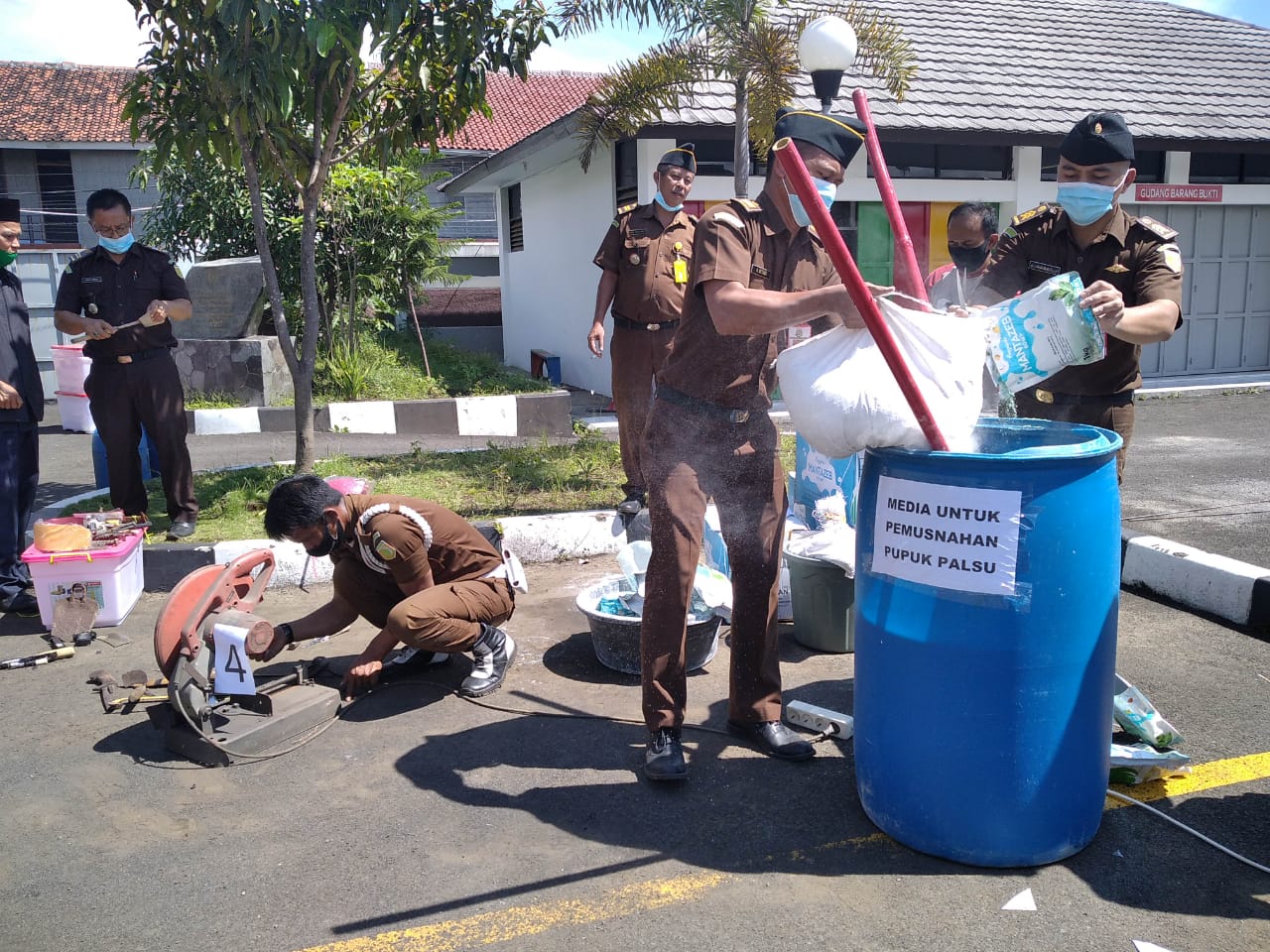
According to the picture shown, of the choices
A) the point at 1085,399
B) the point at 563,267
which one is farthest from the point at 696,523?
the point at 563,267

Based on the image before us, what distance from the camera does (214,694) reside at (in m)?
3.55

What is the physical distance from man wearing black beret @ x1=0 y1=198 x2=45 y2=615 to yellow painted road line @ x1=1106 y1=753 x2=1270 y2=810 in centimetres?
493

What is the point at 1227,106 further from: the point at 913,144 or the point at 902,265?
the point at 902,265

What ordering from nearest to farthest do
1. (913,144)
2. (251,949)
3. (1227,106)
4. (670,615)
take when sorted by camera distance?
(251,949)
(670,615)
(913,144)
(1227,106)

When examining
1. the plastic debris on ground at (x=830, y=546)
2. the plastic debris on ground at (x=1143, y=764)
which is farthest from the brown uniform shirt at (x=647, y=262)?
the plastic debris on ground at (x=1143, y=764)

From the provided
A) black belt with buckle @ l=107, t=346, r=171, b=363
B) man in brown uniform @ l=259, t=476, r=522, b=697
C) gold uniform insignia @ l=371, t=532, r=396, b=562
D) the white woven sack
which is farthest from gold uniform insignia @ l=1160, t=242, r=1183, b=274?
black belt with buckle @ l=107, t=346, r=171, b=363

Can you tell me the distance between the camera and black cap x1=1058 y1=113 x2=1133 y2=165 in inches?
129

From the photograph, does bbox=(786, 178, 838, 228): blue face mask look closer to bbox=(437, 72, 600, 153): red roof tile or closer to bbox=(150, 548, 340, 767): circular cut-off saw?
bbox=(150, 548, 340, 767): circular cut-off saw

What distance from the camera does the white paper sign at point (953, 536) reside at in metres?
2.45

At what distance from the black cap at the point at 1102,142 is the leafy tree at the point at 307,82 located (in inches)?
149

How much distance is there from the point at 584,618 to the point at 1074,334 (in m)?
2.75

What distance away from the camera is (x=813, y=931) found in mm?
2424

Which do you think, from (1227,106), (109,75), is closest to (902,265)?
(1227,106)

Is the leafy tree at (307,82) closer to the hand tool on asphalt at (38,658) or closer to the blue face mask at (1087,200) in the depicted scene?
the hand tool on asphalt at (38,658)
